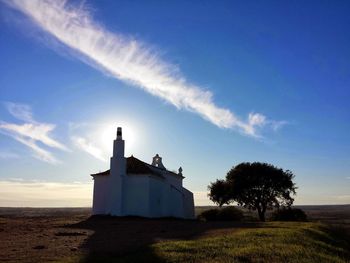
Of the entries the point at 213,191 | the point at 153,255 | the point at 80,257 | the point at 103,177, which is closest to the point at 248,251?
the point at 153,255

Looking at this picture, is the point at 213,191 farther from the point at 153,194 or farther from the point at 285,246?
the point at 285,246

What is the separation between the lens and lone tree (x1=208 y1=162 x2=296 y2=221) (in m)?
56.3

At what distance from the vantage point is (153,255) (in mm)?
16531

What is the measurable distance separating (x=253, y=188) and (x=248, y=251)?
39.0m

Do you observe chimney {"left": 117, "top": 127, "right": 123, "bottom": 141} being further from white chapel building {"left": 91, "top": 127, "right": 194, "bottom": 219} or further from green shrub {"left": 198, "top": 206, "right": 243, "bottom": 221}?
green shrub {"left": 198, "top": 206, "right": 243, "bottom": 221}

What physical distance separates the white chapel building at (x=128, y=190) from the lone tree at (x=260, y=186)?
10864 millimetres

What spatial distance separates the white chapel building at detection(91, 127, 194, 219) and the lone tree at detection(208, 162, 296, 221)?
35.6 feet

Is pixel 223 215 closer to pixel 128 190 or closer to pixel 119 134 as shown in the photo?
pixel 128 190

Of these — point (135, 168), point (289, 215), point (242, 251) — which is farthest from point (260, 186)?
point (242, 251)

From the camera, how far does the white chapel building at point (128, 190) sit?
4425 centimetres

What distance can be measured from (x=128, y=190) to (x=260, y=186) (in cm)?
1894

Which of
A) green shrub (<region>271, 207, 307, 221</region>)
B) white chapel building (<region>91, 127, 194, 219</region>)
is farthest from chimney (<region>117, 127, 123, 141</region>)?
green shrub (<region>271, 207, 307, 221</region>)

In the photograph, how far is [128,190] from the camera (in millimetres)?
45156

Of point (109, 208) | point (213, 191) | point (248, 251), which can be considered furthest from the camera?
point (213, 191)
